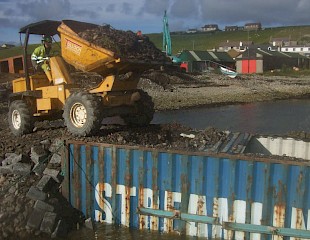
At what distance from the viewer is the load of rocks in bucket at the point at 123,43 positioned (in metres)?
9.16

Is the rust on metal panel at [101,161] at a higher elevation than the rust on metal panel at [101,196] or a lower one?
higher

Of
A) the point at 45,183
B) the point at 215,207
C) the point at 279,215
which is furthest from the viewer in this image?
the point at 45,183

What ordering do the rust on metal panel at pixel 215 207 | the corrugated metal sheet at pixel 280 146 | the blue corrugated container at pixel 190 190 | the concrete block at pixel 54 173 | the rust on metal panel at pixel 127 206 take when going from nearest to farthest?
the blue corrugated container at pixel 190 190 < the rust on metal panel at pixel 215 207 < the rust on metal panel at pixel 127 206 < the concrete block at pixel 54 173 < the corrugated metal sheet at pixel 280 146

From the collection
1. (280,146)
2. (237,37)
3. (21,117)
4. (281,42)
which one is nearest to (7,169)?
(21,117)

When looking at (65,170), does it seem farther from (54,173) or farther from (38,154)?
(38,154)

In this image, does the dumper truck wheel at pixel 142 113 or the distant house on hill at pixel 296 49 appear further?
the distant house on hill at pixel 296 49

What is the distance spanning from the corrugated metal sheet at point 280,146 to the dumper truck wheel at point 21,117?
228 inches

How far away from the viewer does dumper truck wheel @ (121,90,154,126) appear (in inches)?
441

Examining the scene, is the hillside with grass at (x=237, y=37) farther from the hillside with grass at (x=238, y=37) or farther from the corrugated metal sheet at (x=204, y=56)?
the corrugated metal sheet at (x=204, y=56)

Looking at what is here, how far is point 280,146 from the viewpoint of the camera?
33.6 feet

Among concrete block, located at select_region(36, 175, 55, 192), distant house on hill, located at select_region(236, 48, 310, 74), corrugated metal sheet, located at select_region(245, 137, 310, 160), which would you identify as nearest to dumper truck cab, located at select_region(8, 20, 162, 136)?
concrete block, located at select_region(36, 175, 55, 192)

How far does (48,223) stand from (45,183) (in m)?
0.96

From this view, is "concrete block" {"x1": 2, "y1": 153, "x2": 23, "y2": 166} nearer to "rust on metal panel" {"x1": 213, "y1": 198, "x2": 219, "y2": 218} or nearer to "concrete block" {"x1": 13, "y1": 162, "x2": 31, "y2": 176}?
"concrete block" {"x1": 13, "y1": 162, "x2": 31, "y2": 176}

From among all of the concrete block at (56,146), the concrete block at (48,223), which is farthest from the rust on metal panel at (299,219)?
the concrete block at (56,146)
